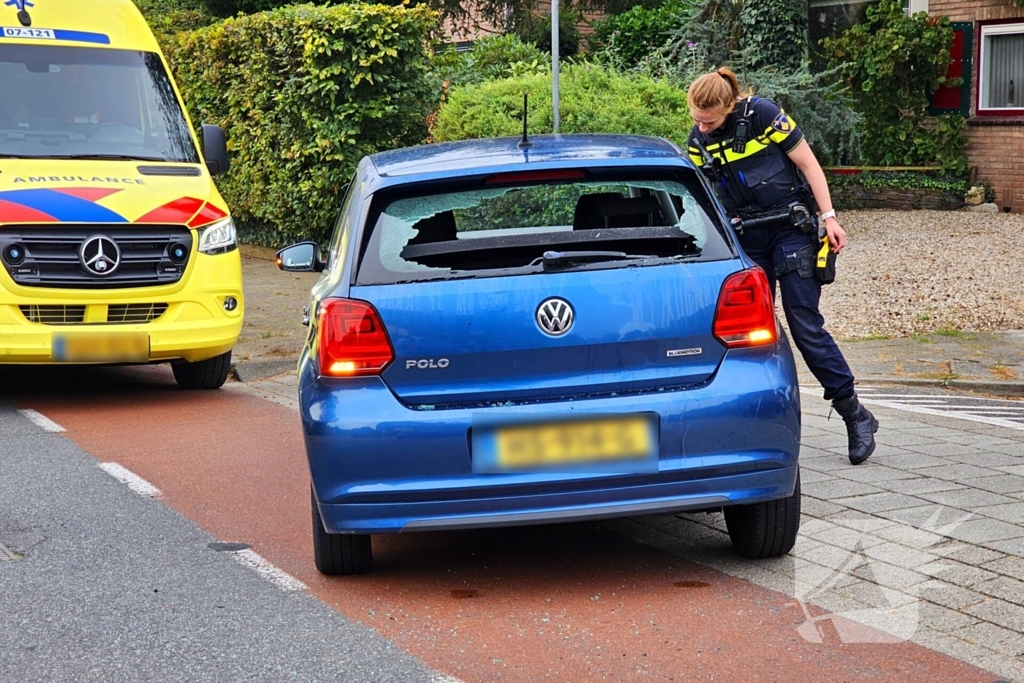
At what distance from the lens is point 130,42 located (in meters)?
10.2

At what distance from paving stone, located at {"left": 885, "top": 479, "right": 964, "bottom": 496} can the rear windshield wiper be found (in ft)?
6.60

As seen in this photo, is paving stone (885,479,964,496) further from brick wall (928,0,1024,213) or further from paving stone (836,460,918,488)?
brick wall (928,0,1024,213)

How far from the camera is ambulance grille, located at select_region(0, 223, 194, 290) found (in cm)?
846

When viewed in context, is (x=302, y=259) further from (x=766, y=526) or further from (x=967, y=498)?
(x=967, y=498)

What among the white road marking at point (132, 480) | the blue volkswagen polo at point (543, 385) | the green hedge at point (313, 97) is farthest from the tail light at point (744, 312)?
the green hedge at point (313, 97)

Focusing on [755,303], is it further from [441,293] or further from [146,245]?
[146,245]

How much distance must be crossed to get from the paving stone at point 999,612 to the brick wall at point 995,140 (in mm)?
15259

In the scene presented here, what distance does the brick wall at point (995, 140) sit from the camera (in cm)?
1872

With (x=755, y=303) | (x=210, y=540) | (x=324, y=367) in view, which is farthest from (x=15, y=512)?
(x=755, y=303)

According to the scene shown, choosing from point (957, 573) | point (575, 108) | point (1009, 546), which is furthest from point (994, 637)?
point (575, 108)

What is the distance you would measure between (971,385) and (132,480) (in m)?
5.14

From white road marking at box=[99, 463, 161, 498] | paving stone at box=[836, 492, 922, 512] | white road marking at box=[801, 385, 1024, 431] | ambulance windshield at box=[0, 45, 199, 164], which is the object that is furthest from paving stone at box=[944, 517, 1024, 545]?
ambulance windshield at box=[0, 45, 199, 164]

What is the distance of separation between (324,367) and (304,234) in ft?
37.2

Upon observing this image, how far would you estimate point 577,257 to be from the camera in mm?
4730
